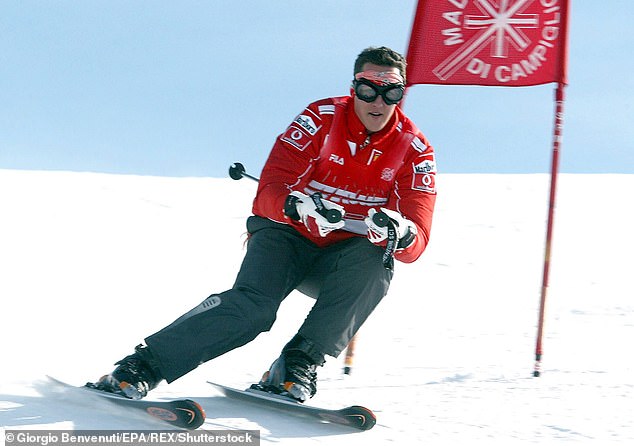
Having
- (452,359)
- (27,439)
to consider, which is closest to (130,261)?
(452,359)

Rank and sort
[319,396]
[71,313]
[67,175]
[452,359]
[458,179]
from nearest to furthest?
[319,396] → [452,359] → [71,313] → [67,175] → [458,179]

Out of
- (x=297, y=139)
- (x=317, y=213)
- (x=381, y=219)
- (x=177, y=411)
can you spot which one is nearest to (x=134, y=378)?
(x=177, y=411)

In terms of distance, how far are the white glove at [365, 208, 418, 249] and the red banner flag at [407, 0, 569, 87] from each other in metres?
1.83

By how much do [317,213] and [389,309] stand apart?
3235mm

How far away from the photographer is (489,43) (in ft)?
16.3

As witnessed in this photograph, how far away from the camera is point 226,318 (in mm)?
3195

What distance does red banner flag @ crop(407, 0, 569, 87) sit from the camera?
4879 millimetres

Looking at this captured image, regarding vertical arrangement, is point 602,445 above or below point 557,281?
below

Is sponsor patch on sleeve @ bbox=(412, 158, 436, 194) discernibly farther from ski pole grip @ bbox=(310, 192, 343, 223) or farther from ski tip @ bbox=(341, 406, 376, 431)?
ski tip @ bbox=(341, 406, 376, 431)

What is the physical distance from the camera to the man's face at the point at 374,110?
3705mm

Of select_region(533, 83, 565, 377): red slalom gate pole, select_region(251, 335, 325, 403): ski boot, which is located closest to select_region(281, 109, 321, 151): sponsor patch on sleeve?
select_region(251, 335, 325, 403): ski boot

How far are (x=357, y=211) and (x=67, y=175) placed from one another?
27.1 ft

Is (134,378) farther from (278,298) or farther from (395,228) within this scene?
(395,228)

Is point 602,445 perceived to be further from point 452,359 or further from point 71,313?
point 71,313
